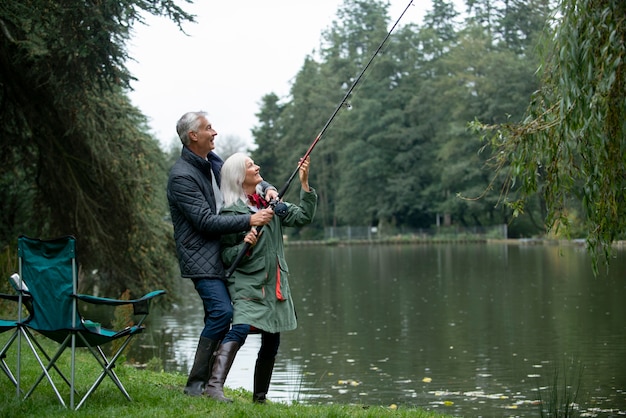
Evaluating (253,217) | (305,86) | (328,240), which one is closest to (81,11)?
(253,217)

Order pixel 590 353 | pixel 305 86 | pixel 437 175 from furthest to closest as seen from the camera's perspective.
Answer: pixel 305 86 → pixel 437 175 → pixel 590 353

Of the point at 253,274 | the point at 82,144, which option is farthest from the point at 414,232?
the point at 253,274

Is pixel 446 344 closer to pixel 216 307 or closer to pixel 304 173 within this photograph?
pixel 304 173

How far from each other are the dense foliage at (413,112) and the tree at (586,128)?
4991cm

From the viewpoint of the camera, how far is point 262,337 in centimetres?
584

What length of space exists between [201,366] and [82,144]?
830 centimetres

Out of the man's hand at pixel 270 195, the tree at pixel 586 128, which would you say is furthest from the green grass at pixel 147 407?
the tree at pixel 586 128

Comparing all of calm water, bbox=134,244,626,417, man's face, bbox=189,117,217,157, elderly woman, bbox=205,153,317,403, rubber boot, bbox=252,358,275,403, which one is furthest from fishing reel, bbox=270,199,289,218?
calm water, bbox=134,244,626,417

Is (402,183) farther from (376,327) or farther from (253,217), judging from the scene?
(253,217)

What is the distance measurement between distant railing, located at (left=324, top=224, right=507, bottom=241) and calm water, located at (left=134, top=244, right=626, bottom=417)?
117ft

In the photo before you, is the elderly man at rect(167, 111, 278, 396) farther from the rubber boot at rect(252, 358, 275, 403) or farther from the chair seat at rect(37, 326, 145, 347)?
Answer: the chair seat at rect(37, 326, 145, 347)

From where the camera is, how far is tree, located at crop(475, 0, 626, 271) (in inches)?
264

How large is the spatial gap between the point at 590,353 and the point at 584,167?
19.7 feet

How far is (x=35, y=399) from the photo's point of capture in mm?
5770
